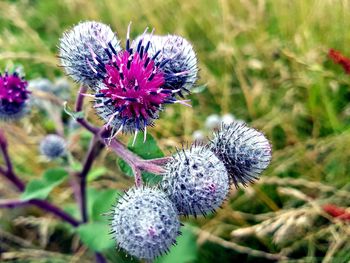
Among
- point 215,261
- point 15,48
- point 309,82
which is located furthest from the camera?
point 15,48

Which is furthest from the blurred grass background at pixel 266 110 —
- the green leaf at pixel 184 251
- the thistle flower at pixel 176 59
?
the thistle flower at pixel 176 59

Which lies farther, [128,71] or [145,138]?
[145,138]

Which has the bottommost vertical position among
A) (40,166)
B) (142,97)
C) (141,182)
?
(141,182)

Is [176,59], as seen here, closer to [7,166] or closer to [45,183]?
[45,183]

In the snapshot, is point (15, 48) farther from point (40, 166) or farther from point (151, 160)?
point (151, 160)

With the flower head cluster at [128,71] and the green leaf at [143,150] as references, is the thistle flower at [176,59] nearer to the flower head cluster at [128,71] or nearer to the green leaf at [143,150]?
the flower head cluster at [128,71]

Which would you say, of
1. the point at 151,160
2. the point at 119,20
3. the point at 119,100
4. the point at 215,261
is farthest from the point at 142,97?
the point at 119,20

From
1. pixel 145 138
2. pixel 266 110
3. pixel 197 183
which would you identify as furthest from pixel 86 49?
pixel 266 110

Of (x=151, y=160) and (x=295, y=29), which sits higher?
(x=295, y=29)
